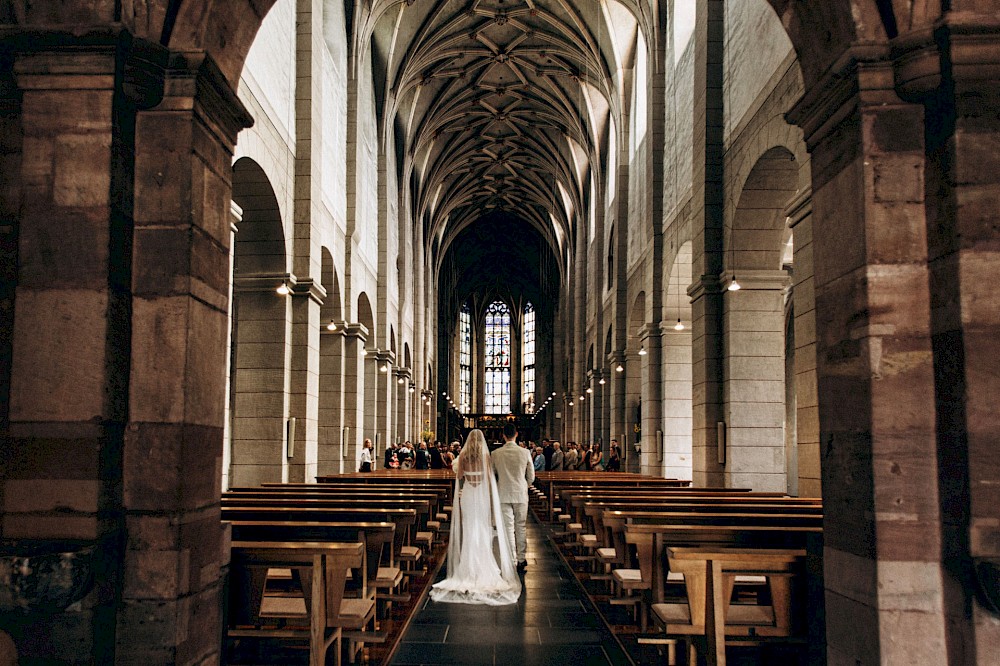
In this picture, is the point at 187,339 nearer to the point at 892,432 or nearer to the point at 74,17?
the point at 74,17

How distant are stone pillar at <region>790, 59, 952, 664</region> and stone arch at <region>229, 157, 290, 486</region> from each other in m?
10.6

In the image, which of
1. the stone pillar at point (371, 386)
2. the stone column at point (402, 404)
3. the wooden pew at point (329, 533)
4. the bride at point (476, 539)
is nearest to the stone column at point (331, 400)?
the stone pillar at point (371, 386)

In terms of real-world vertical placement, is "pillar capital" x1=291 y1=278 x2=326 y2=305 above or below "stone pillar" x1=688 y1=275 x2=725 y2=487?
above

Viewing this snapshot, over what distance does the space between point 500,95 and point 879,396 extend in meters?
28.7

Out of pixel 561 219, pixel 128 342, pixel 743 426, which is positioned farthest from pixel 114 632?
pixel 561 219

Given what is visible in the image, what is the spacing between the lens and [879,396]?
468cm

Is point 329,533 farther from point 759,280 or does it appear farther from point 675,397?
point 675,397

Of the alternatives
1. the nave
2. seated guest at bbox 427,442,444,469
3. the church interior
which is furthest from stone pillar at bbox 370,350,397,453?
the church interior

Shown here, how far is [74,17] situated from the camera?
16.6 feet

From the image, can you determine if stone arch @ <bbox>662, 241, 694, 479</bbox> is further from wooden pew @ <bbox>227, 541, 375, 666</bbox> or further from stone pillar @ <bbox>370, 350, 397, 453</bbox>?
wooden pew @ <bbox>227, 541, 375, 666</bbox>

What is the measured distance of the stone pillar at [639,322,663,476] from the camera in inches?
731

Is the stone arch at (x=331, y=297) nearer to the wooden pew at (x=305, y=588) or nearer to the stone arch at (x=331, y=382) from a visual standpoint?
the stone arch at (x=331, y=382)

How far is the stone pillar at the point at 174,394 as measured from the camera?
490 centimetres

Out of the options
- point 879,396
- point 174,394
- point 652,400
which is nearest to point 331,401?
point 652,400
